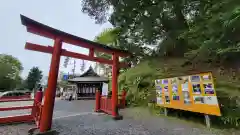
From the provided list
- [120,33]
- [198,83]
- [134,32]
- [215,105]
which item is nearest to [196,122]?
[215,105]

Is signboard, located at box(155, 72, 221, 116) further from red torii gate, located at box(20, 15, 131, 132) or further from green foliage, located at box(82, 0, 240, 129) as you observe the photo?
red torii gate, located at box(20, 15, 131, 132)

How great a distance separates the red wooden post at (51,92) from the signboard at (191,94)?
3823 millimetres

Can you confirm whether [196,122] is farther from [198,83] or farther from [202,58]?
→ [202,58]

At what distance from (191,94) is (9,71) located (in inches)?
1354

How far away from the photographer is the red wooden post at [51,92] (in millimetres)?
3625

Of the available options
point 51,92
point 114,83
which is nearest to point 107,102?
point 114,83

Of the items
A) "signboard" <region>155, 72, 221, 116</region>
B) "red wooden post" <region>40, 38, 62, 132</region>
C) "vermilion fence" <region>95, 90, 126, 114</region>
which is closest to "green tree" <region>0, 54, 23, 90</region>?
"vermilion fence" <region>95, 90, 126, 114</region>

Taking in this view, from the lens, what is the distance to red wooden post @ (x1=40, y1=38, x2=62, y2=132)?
3.62m

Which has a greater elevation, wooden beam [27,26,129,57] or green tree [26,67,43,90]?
green tree [26,67,43,90]

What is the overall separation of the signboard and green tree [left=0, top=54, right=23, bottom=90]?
105ft

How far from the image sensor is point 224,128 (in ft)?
11.8

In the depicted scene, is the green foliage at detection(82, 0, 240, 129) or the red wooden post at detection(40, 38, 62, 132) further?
the green foliage at detection(82, 0, 240, 129)

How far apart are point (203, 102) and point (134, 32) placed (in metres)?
4.60

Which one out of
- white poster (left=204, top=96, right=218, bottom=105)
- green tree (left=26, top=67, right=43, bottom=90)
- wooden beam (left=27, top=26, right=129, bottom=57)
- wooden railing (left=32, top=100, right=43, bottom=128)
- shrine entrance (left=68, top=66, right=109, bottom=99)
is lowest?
wooden railing (left=32, top=100, right=43, bottom=128)
